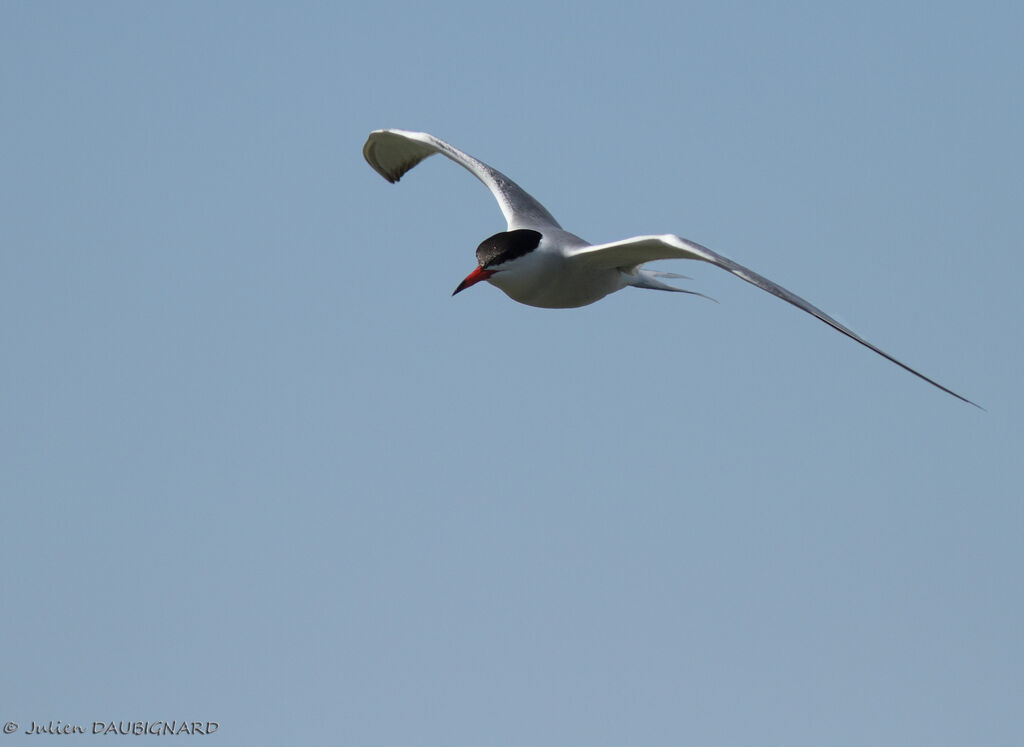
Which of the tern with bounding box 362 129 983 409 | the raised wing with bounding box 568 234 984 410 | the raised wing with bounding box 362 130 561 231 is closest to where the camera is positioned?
the raised wing with bounding box 568 234 984 410

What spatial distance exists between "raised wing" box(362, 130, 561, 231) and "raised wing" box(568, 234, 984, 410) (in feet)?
4.59

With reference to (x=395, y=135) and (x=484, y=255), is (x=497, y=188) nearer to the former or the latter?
(x=395, y=135)

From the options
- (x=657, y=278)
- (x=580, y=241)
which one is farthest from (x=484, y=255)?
(x=657, y=278)

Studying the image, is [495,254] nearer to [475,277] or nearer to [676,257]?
[475,277]

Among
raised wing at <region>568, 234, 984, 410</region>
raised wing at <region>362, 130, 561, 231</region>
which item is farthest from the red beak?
raised wing at <region>362, 130, 561, 231</region>

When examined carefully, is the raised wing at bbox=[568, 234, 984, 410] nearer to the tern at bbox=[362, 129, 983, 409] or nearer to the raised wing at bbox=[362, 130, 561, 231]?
the tern at bbox=[362, 129, 983, 409]

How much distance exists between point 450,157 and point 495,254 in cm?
433

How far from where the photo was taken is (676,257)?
11031 millimetres

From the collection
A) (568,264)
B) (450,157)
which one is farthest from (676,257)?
(450,157)

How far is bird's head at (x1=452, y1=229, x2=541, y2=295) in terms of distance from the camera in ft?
37.0

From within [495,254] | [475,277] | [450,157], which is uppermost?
[450,157]

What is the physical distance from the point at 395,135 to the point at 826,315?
7.67 metres

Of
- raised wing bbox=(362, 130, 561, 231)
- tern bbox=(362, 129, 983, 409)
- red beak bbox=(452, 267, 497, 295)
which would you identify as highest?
raised wing bbox=(362, 130, 561, 231)

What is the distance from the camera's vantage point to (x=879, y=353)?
8.70 m
